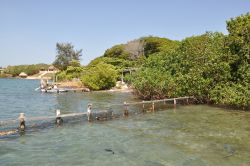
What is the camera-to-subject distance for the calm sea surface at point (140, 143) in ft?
51.6

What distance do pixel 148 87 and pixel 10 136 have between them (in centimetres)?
2288

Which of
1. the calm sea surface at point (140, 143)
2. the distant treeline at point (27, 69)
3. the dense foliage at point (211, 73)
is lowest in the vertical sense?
the calm sea surface at point (140, 143)

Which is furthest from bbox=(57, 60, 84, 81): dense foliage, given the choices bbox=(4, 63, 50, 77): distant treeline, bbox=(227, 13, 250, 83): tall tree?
bbox=(4, 63, 50, 77): distant treeline

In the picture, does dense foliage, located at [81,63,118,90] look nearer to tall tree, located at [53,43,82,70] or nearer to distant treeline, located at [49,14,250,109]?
distant treeline, located at [49,14,250,109]

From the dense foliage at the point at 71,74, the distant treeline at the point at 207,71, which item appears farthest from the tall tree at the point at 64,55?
the distant treeline at the point at 207,71

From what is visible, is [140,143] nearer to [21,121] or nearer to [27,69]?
[21,121]

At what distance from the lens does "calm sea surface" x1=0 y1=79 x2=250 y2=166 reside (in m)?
15.7

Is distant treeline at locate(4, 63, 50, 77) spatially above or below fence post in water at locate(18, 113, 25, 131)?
above

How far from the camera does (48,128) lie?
2362 cm

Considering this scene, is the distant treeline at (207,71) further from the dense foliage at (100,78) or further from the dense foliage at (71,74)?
the dense foliage at (71,74)

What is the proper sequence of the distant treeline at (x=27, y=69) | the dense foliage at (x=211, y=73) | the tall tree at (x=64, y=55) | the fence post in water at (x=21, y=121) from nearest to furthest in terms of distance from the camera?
the fence post in water at (x=21, y=121), the dense foliage at (x=211, y=73), the tall tree at (x=64, y=55), the distant treeline at (x=27, y=69)

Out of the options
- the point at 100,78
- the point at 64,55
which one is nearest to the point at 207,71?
the point at 100,78

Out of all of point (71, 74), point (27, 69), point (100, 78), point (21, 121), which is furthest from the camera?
point (27, 69)

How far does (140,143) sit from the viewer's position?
62.7 feet
